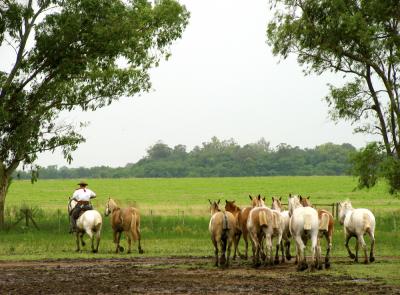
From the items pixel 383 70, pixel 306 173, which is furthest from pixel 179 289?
pixel 306 173

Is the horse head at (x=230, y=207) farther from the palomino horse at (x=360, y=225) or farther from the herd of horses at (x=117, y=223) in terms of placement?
the herd of horses at (x=117, y=223)

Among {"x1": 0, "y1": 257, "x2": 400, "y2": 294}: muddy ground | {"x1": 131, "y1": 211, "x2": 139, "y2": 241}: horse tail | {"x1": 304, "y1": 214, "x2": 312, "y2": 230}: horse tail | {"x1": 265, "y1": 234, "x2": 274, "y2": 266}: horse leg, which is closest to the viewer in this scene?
{"x1": 0, "y1": 257, "x2": 400, "y2": 294}: muddy ground

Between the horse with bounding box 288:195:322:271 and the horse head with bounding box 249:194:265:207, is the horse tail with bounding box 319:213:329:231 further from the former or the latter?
the horse head with bounding box 249:194:265:207

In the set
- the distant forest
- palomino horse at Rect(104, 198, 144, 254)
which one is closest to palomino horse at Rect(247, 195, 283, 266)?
palomino horse at Rect(104, 198, 144, 254)

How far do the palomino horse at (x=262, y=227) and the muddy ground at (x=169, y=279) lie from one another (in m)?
0.51

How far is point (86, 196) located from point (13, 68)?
1093 cm

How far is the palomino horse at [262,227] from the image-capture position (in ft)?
67.4

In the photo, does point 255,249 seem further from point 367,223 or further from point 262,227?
point 367,223

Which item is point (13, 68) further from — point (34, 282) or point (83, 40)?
point (34, 282)

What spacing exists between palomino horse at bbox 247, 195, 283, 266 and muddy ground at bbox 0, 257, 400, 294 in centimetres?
51

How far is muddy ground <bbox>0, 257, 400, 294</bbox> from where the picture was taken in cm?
1589

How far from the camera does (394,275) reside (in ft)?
60.2

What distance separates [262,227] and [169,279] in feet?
11.9

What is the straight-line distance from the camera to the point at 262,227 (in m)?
20.7
